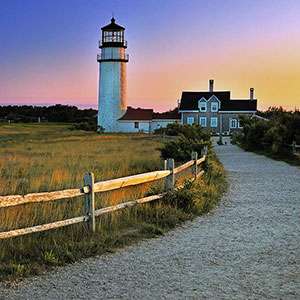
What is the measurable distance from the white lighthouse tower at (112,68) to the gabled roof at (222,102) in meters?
13.3

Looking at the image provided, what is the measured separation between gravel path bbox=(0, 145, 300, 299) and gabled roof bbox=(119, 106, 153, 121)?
2468 inches

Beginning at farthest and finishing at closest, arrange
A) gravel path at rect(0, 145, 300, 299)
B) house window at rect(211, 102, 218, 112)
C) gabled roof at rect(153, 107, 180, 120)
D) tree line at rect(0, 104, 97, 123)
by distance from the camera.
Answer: tree line at rect(0, 104, 97, 123) → gabled roof at rect(153, 107, 180, 120) → house window at rect(211, 102, 218, 112) → gravel path at rect(0, 145, 300, 299)

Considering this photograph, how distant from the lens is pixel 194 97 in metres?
79.8

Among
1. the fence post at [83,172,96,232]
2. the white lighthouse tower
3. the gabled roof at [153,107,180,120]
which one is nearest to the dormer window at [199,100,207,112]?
the gabled roof at [153,107,180,120]

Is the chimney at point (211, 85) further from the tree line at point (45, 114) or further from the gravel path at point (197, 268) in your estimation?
the gravel path at point (197, 268)

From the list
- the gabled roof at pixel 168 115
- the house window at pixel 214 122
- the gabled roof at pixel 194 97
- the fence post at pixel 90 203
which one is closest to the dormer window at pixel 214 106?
the house window at pixel 214 122

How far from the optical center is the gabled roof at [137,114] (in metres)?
73.2

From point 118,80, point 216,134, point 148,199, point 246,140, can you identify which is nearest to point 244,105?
point 216,134

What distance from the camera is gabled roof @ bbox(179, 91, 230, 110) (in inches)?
3100

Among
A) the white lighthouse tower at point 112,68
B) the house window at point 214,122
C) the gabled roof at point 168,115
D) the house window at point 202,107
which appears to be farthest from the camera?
the gabled roof at point 168,115

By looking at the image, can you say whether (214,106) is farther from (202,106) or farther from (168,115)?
(168,115)

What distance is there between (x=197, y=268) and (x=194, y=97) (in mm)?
73874

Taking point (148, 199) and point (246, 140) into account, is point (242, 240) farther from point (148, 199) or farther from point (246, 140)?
point (246, 140)

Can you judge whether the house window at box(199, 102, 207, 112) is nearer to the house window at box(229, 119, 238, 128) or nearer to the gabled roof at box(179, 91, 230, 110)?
the gabled roof at box(179, 91, 230, 110)
